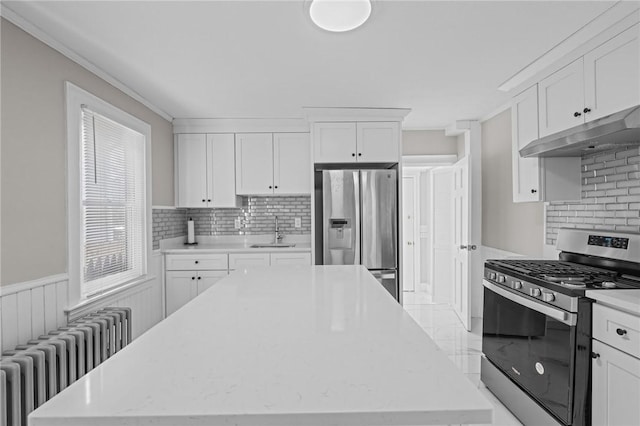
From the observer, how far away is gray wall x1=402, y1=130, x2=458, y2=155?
16.1 ft

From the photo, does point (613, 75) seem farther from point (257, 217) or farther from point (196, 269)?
point (196, 269)

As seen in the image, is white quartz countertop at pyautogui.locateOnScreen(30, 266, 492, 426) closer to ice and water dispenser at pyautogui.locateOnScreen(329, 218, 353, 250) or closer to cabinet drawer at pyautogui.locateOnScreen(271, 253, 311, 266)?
ice and water dispenser at pyautogui.locateOnScreen(329, 218, 353, 250)

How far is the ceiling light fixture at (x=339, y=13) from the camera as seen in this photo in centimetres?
191

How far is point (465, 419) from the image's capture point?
27.6 inches

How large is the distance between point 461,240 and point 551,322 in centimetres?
233

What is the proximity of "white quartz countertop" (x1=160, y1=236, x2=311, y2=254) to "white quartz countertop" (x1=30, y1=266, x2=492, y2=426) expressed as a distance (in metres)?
2.77

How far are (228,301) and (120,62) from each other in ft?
7.03

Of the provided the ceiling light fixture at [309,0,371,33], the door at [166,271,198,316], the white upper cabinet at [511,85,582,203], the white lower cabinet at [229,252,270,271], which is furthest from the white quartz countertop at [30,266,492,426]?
the door at [166,271,198,316]

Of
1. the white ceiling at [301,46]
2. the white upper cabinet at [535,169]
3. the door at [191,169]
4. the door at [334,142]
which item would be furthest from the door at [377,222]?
the door at [191,169]

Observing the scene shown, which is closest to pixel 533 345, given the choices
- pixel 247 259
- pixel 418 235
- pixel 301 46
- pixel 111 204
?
pixel 301 46

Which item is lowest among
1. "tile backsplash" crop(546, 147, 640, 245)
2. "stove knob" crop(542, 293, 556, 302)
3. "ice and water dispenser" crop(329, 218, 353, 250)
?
"stove knob" crop(542, 293, 556, 302)

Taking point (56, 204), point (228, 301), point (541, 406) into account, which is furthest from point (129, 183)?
point (541, 406)

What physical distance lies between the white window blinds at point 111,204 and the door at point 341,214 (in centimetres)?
182

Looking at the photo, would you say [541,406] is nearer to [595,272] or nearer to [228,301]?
[595,272]
